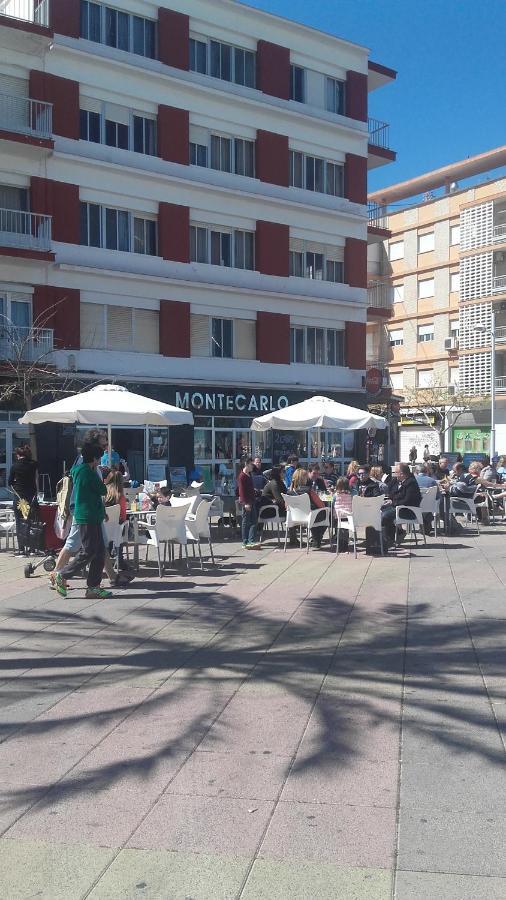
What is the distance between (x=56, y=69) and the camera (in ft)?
82.5

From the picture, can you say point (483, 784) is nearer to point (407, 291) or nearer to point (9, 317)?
point (9, 317)

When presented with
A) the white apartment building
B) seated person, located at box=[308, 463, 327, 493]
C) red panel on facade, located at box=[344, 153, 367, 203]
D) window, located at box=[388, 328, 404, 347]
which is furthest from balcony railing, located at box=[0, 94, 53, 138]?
window, located at box=[388, 328, 404, 347]

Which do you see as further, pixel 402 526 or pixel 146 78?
pixel 146 78

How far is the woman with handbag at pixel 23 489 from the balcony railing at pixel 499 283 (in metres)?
40.4

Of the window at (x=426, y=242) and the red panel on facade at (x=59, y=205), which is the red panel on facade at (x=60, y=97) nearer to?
the red panel on facade at (x=59, y=205)

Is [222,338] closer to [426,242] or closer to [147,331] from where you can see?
[147,331]

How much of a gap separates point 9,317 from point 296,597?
17.2 metres

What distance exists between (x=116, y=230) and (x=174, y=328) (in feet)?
11.5

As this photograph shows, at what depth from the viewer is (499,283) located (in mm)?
48969

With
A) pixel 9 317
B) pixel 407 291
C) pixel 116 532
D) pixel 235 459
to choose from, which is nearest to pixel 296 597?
pixel 116 532

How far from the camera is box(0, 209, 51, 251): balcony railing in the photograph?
79.4 feet

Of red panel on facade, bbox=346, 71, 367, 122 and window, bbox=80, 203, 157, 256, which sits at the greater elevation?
red panel on facade, bbox=346, 71, 367, 122

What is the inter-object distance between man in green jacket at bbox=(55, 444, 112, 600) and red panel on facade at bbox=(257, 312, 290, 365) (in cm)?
2048

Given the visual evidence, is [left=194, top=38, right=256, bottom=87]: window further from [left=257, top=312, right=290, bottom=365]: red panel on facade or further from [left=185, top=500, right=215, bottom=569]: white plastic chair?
[left=185, top=500, right=215, bottom=569]: white plastic chair
